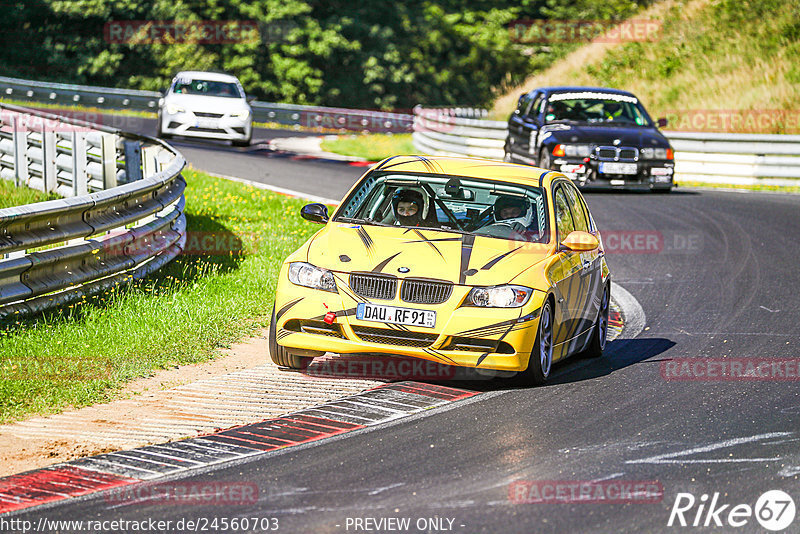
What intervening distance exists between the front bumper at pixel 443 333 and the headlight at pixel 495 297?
0.04 m

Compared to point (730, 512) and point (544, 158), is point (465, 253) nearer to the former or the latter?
point (730, 512)

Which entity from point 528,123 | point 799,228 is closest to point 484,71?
point 528,123

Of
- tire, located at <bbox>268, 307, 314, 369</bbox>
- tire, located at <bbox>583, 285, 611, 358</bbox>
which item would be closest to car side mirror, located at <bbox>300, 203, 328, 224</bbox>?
tire, located at <bbox>268, 307, 314, 369</bbox>

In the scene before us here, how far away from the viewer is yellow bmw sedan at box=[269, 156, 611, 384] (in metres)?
Answer: 7.89

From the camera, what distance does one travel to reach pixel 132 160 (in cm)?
1588

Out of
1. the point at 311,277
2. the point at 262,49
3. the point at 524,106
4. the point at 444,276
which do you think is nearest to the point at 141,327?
the point at 311,277

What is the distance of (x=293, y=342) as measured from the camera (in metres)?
8.16

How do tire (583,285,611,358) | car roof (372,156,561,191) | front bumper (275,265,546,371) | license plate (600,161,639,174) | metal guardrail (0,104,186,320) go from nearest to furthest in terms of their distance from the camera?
front bumper (275,265,546,371) → metal guardrail (0,104,186,320) → car roof (372,156,561,191) → tire (583,285,611,358) → license plate (600,161,639,174)

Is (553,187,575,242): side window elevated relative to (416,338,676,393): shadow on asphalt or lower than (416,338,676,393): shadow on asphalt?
elevated

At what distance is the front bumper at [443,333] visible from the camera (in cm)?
785

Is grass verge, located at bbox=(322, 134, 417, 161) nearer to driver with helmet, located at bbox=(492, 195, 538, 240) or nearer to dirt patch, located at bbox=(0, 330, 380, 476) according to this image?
driver with helmet, located at bbox=(492, 195, 538, 240)

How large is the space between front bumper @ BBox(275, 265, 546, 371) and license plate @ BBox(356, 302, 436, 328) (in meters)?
0.03

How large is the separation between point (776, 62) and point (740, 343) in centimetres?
2533

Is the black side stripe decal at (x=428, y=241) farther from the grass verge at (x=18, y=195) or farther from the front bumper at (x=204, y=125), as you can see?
the front bumper at (x=204, y=125)
